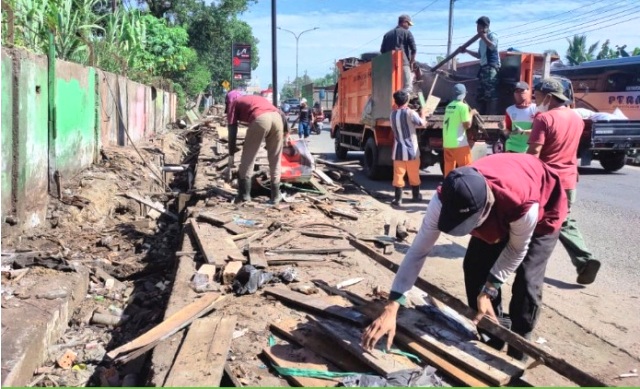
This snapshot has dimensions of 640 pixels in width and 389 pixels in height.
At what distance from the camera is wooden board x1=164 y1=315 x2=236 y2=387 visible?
313cm

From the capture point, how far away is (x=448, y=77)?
42.0 ft

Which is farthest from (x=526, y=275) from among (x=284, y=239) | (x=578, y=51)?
(x=578, y=51)

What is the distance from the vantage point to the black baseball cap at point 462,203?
2867mm

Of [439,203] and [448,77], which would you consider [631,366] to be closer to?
[439,203]

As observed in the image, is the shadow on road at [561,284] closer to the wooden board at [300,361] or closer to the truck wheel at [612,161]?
the wooden board at [300,361]

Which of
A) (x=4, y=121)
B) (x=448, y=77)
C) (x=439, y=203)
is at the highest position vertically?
(x=448, y=77)

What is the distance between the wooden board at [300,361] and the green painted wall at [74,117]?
5.62m

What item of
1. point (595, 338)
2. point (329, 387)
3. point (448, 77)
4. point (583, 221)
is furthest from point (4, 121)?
point (448, 77)

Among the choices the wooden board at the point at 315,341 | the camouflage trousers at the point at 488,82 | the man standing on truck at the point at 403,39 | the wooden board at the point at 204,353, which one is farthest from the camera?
the camouflage trousers at the point at 488,82

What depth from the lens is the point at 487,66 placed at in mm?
11273

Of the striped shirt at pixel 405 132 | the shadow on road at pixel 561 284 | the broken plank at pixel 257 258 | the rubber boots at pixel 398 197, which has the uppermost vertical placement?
the striped shirt at pixel 405 132

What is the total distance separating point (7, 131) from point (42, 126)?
1327 millimetres

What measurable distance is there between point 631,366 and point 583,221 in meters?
5.09

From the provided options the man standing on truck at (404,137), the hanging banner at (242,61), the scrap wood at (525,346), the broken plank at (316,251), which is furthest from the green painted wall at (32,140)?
the hanging banner at (242,61)
